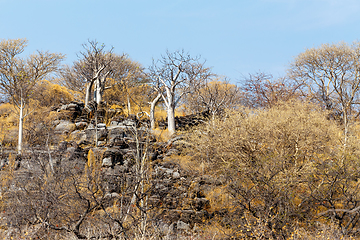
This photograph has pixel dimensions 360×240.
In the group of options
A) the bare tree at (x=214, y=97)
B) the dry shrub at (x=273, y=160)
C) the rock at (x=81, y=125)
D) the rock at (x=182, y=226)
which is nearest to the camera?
the dry shrub at (x=273, y=160)

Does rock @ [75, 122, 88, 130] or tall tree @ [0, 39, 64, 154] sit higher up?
tall tree @ [0, 39, 64, 154]

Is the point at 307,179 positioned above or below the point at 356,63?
below

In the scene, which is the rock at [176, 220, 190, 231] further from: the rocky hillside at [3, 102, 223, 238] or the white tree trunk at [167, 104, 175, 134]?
the white tree trunk at [167, 104, 175, 134]

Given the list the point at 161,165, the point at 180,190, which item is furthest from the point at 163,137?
the point at 180,190

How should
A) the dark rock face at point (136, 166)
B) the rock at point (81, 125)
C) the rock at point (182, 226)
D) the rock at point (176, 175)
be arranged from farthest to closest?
the rock at point (81, 125), the rock at point (176, 175), the dark rock face at point (136, 166), the rock at point (182, 226)

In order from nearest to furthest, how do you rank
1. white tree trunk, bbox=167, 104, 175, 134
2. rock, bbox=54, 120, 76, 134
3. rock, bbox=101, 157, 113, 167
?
1. rock, bbox=101, 157, 113, 167
2. rock, bbox=54, 120, 76, 134
3. white tree trunk, bbox=167, 104, 175, 134

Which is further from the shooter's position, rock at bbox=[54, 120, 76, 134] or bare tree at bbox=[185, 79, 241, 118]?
bare tree at bbox=[185, 79, 241, 118]

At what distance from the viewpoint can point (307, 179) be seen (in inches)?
458

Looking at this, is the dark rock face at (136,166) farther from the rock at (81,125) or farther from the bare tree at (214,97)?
the bare tree at (214,97)

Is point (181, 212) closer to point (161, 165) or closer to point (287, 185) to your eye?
point (161, 165)

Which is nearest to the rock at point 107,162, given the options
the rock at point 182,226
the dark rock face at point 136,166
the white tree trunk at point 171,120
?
the dark rock face at point 136,166

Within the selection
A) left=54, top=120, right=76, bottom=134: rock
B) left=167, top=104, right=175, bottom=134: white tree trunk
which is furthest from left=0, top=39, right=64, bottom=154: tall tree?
left=167, top=104, right=175, bottom=134: white tree trunk

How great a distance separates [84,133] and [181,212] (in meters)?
10.0

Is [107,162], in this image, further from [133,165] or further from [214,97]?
[214,97]
